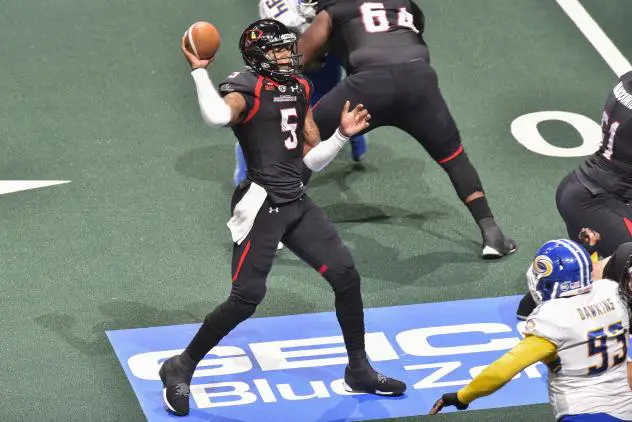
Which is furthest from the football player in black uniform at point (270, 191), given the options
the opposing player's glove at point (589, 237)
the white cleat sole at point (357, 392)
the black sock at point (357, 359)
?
the opposing player's glove at point (589, 237)

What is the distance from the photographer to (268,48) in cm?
754

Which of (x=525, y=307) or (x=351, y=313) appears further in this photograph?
(x=525, y=307)

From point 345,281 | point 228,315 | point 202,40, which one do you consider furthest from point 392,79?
point 228,315

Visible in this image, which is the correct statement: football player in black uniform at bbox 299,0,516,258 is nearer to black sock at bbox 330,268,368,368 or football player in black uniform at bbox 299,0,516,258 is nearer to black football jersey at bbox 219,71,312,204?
black football jersey at bbox 219,71,312,204

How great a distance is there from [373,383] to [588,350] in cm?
177

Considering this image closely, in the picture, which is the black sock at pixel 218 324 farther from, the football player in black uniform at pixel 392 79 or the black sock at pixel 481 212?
the black sock at pixel 481 212

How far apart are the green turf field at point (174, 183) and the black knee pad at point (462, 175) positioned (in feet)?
1.50

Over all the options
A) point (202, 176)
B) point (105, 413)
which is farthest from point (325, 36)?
point (105, 413)

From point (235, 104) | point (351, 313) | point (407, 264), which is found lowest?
point (407, 264)

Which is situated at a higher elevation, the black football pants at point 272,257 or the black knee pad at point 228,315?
the black football pants at point 272,257

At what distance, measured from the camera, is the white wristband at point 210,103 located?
730 cm

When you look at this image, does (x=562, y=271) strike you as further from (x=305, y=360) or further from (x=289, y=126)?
(x=305, y=360)

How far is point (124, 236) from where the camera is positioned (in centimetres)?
967

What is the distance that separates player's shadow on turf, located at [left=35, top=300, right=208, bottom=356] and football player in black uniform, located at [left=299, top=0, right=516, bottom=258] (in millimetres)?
1609
